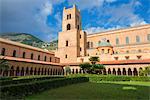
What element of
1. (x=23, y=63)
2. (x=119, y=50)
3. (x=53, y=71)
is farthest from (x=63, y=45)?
(x=23, y=63)

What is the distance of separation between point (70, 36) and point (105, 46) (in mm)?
11508

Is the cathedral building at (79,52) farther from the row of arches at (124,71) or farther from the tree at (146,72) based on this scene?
the tree at (146,72)

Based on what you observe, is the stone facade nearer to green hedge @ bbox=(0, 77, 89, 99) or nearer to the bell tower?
the bell tower

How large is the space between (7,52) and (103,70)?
2227 cm

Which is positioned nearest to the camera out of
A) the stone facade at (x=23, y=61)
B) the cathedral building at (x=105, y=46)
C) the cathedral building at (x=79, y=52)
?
the stone facade at (x=23, y=61)

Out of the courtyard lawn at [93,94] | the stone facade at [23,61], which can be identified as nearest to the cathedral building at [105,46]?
the stone facade at [23,61]

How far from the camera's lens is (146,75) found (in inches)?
1428

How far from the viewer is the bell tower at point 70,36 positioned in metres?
54.4

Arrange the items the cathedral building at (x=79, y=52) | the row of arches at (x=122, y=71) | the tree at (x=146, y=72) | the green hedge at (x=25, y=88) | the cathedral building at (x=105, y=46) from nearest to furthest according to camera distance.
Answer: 1. the green hedge at (x=25, y=88)
2. the tree at (x=146, y=72)
3. the cathedral building at (x=79, y=52)
4. the row of arches at (x=122, y=71)
5. the cathedral building at (x=105, y=46)

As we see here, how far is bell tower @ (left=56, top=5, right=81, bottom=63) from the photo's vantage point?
54422 mm

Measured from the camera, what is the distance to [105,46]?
164 feet

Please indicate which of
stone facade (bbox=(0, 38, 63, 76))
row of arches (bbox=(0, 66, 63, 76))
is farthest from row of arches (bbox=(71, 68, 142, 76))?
stone facade (bbox=(0, 38, 63, 76))

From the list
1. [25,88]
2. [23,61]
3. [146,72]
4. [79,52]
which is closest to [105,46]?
[79,52]

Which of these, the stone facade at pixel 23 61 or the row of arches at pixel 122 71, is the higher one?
the stone facade at pixel 23 61
